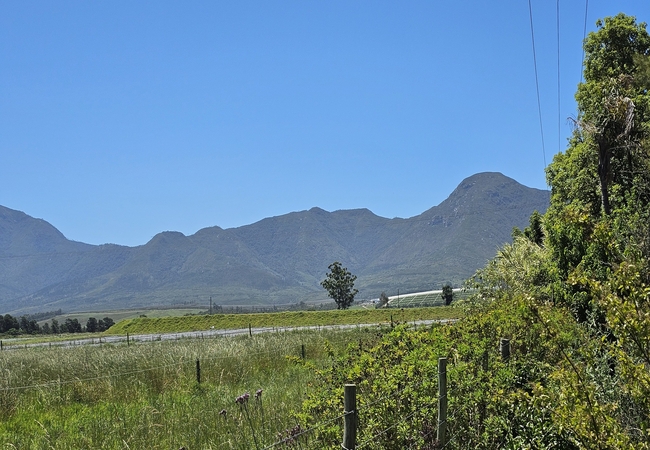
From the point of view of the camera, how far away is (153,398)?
34.7ft

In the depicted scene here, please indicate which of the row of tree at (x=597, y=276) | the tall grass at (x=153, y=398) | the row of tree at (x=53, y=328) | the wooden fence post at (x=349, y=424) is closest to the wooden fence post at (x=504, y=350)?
the row of tree at (x=597, y=276)

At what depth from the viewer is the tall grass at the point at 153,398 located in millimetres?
6957

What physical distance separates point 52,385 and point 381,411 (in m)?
9.05

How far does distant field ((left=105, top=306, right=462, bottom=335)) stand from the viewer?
48625mm

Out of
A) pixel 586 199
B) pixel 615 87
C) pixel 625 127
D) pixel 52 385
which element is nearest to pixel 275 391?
pixel 52 385

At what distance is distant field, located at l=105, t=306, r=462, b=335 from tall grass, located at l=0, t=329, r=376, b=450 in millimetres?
31444

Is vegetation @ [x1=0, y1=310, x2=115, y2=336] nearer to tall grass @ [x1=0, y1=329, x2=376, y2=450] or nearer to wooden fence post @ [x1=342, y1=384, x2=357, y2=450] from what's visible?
tall grass @ [x1=0, y1=329, x2=376, y2=450]

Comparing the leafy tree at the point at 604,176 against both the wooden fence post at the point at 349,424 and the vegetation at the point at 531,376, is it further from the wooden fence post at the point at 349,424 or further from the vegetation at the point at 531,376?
the wooden fence post at the point at 349,424

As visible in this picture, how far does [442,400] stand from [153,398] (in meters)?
7.61

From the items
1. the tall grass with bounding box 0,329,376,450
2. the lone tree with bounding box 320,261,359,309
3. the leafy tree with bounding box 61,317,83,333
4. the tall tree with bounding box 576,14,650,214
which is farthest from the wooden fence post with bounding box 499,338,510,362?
the leafy tree with bounding box 61,317,83,333

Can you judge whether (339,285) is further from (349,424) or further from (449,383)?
(349,424)

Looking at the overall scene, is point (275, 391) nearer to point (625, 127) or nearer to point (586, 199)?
point (625, 127)

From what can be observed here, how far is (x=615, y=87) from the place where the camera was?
15.1m

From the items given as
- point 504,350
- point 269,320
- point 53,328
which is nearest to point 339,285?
point 269,320
